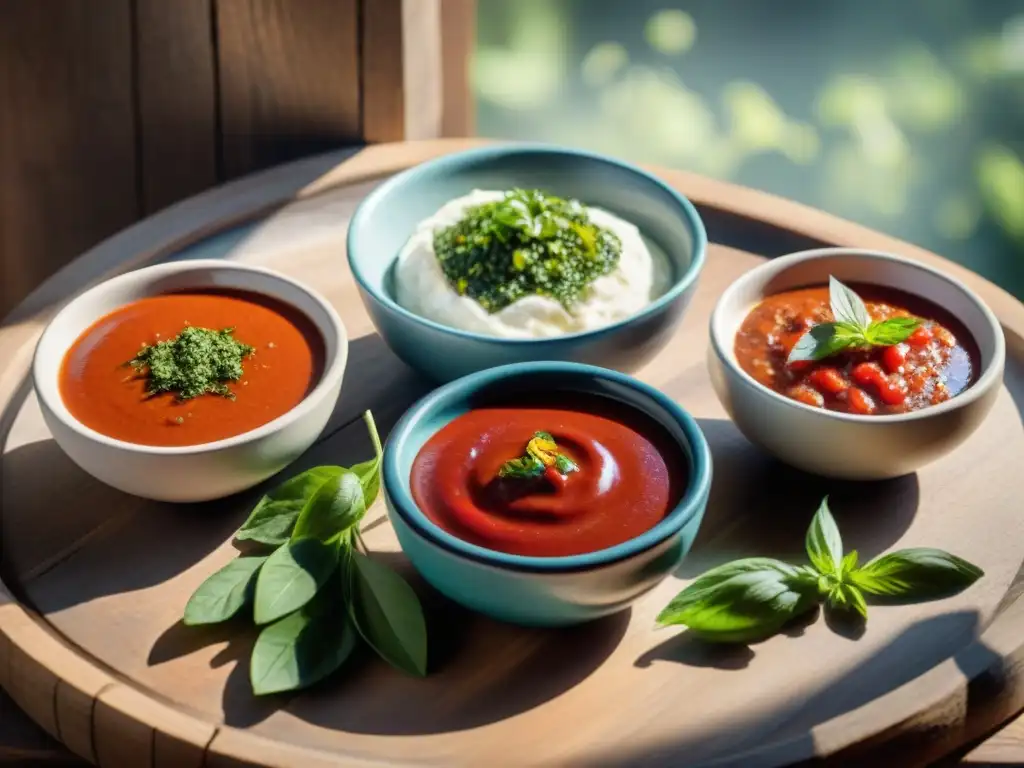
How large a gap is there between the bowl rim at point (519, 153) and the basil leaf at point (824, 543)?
0.43 m

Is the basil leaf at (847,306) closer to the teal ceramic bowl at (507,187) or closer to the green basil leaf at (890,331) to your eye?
the green basil leaf at (890,331)

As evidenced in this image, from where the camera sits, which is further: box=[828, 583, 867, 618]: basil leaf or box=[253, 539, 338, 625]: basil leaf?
box=[828, 583, 867, 618]: basil leaf

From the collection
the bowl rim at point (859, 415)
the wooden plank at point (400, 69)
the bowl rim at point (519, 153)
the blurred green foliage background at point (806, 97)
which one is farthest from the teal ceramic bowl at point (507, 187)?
A: the blurred green foliage background at point (806, 97)

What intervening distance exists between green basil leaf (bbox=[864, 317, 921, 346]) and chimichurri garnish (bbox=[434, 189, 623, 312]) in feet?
1.57

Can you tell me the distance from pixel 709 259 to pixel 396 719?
4.22ft

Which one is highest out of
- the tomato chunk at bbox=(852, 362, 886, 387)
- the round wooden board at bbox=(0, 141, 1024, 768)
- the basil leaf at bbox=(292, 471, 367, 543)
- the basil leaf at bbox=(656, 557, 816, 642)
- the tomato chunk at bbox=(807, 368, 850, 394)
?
the tomato chunk at bbox=(852, 362, 886, 387)

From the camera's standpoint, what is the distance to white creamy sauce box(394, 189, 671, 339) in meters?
2.11

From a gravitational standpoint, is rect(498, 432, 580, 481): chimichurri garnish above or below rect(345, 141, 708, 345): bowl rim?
below

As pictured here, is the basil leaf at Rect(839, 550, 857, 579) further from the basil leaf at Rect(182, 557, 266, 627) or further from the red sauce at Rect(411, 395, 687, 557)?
the basil leaf at Rect(182, 557, 266, 627)

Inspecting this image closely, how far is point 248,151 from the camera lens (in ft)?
10.2

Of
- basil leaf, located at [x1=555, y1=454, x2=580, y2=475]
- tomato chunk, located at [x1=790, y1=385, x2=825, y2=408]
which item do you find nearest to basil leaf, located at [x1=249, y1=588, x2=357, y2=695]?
basil leaf, located at [x1=555, y1=454, x2=580, y2=475]

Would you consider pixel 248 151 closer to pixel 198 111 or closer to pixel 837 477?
pixel 198 111

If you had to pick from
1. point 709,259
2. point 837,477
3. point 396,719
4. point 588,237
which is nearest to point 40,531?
point 396,719

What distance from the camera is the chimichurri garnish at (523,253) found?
2.15 m
